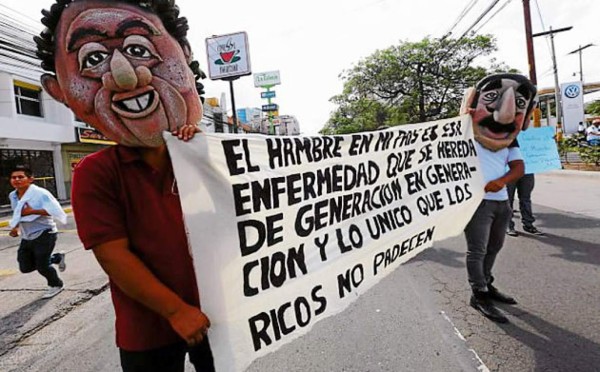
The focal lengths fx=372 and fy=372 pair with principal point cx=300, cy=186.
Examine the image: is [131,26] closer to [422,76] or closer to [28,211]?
[28,211]

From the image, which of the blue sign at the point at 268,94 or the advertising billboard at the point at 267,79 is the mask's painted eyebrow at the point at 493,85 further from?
the advertising billboard at the point at 267,79

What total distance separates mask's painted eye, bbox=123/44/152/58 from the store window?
19724 millimetres

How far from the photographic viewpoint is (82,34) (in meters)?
1.34

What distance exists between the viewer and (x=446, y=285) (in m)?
3.84

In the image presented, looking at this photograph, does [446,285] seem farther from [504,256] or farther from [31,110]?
Answer: [31,110]

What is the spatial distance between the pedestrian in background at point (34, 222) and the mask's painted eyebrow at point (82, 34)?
11.6 feet

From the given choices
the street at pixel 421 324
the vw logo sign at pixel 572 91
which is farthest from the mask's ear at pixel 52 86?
the vw logo sign at pixel 572 91

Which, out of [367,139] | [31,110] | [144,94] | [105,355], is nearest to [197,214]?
[144,94]

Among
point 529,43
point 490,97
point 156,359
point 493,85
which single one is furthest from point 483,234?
point 529,43

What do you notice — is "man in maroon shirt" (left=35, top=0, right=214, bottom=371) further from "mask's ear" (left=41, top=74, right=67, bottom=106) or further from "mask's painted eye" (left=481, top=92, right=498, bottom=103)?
"mask's painted eye" (left=481, top=92, right=498, bottom=103)

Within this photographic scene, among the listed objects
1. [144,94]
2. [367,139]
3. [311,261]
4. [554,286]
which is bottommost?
[554,286]

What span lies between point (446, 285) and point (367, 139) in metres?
2.32

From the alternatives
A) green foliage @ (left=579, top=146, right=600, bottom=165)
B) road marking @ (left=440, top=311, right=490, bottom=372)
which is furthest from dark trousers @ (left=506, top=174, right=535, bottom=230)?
green foliage @ (left=579, top=146, right=600, bottom=165)

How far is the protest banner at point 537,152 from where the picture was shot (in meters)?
4.58
